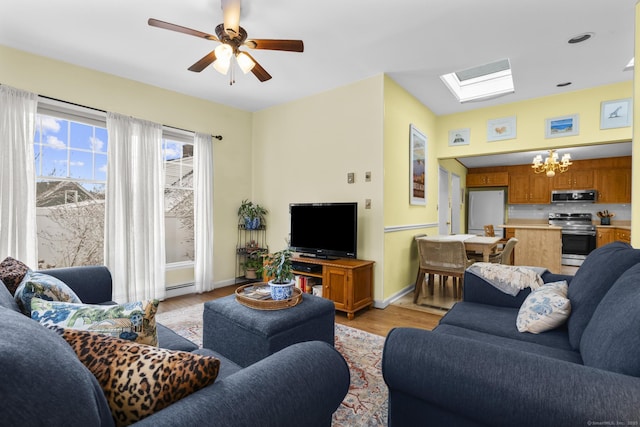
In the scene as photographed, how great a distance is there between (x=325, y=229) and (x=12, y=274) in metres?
2.88

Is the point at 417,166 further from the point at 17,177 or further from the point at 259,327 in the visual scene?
the point at 17,177

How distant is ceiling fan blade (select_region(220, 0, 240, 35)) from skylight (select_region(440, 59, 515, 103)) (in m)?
2.65

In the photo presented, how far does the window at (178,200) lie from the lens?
4258 mm

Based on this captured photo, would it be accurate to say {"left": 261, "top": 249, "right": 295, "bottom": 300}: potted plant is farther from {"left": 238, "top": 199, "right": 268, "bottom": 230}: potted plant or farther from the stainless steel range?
the stainless steel range

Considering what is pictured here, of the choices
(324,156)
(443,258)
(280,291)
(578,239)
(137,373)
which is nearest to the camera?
(137,373)

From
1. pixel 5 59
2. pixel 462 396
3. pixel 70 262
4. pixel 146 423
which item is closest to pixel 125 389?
pixel 146 423

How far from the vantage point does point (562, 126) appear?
13.5 feet

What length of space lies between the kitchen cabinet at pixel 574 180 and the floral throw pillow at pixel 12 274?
941 centimetres

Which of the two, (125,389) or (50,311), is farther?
(50,311)

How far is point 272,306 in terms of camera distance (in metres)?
2.08

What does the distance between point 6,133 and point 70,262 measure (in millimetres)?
1473

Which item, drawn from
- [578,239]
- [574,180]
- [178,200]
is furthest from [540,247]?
[178,200]

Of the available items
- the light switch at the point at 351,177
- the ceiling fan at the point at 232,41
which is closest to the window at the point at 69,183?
the ceiling fan at the point at 232,41

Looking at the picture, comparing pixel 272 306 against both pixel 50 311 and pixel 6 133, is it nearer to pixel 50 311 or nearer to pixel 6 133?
pixel 50 311
